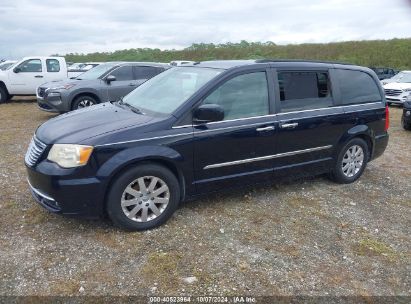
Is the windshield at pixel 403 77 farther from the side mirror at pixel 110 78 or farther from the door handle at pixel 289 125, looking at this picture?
the door handle at pixel 289 125

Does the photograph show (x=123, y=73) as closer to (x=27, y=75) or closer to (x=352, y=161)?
(x=27, y=75)

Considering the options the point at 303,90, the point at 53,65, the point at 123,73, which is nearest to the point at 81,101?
the point at 123,73

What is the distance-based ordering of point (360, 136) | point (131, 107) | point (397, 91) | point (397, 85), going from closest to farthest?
point (131, 107), point (360, 136), point (397, 91), point (397, 85)

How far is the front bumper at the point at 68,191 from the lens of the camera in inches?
139

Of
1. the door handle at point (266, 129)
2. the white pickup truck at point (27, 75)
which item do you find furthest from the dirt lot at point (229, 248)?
the white pickup truck at point (27, 75)

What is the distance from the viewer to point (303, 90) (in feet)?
15.9

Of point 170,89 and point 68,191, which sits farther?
point 170,89

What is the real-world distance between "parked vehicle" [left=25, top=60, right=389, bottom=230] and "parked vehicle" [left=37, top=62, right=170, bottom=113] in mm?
5422

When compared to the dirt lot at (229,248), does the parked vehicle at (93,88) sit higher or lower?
higher

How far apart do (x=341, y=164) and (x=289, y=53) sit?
42104 mm

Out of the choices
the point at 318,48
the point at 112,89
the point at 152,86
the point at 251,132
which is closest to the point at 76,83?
the point at 112,89

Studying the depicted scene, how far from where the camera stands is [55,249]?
3551 mm

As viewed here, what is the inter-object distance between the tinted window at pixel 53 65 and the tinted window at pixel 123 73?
4773mm

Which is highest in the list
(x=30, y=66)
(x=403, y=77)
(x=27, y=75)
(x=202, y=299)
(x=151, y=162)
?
(x=30, y=66)
